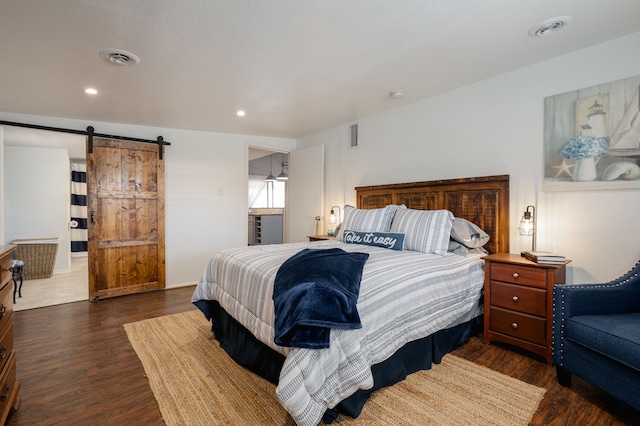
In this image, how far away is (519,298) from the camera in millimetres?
2352

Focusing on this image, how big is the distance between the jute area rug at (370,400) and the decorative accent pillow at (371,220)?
1.34 metres

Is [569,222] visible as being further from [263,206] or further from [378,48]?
[263,206]

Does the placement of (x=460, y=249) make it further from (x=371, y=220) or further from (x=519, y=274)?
(x=371, y=220)

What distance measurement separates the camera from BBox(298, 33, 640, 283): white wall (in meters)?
2.29

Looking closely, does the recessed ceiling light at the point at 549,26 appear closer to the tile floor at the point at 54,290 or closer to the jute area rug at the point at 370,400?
the jute area rug at the point at 370,400

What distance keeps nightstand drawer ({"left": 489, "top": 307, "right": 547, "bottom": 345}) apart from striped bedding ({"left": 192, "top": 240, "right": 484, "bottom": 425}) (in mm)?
185

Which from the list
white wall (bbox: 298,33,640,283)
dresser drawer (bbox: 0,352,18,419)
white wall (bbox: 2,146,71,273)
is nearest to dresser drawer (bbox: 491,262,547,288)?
white wall (bbox: 298,33,640,283)


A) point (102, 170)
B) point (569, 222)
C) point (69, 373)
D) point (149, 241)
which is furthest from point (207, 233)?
point (569, 222)

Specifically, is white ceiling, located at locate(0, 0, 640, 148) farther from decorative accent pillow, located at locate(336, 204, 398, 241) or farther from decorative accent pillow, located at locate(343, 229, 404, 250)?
decorative accent pillow, located at locate(343, 229, 404, 250)

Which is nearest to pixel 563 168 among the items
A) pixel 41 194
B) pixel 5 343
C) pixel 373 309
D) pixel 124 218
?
pixel 373 309

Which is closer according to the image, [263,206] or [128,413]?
[128,413]

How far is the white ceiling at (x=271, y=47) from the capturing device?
1868 millimetres

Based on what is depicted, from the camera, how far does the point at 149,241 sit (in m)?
4.43

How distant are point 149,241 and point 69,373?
2451 millimetres
